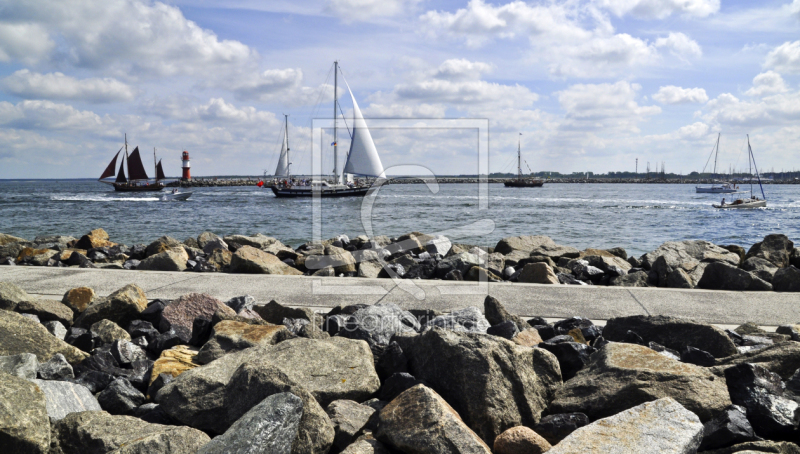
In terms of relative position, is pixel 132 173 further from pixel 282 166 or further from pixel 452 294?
pixel 452 294

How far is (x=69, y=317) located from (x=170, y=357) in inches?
57.0

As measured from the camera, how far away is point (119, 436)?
251cm

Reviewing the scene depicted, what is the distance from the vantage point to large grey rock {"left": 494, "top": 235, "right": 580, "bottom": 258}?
31.1 feet

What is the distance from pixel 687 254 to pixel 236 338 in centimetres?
928

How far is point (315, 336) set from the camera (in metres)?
3.70

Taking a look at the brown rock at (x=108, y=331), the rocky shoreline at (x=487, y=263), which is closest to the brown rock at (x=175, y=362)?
the brown rock at (x=108, y=331)

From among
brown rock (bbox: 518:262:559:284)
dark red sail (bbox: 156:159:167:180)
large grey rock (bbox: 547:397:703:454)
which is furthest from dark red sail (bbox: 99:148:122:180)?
large grey rock (bbox: 547:397:703:454)

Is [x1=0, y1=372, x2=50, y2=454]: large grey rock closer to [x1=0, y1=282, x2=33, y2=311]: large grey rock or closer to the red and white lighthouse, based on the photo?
[x1=0, y1=282, x2=33, y2=311]: large grey rock

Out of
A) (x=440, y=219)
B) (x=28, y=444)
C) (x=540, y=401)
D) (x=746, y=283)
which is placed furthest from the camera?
(x=440, y=219)

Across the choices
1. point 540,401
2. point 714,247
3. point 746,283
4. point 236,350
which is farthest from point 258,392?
point 714,247

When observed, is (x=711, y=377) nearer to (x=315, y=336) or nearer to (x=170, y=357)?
(x=315, y=336)

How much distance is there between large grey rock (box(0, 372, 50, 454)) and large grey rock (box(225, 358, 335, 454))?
32.5 inches

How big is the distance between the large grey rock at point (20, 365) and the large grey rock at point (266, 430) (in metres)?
1.53

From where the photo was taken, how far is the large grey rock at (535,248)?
9.48 m
